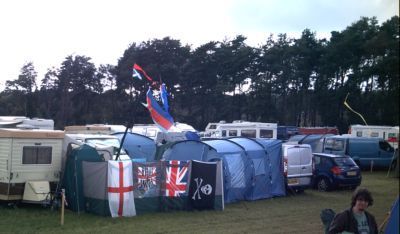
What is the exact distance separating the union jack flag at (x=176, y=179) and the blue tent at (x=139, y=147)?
6136mm

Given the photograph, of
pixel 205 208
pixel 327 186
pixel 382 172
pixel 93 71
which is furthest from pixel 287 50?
pixel 205 208

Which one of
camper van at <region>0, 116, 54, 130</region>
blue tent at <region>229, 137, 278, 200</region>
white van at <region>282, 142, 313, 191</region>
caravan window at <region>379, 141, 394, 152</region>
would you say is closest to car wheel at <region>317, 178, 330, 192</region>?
white van at <region>282, 142, 313, 191</region>

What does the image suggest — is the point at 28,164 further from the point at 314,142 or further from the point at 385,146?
the point at 385,146

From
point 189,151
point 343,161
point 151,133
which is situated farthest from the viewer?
point 151,133

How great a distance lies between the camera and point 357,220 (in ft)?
17.6

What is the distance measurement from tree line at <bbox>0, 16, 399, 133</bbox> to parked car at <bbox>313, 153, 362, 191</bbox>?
32353mm

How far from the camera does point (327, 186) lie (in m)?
18.7

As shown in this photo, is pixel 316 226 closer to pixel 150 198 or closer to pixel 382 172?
pixel 150 198

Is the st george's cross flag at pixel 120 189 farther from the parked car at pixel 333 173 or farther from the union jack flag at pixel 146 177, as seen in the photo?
the parked car at pixel 333 173

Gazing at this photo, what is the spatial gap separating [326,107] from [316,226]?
4148 centimetres

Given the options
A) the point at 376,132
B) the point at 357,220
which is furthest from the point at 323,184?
the point at 376,132

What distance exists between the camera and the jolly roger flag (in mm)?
13266

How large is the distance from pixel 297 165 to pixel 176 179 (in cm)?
582

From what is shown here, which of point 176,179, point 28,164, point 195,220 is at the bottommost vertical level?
point 195,220
